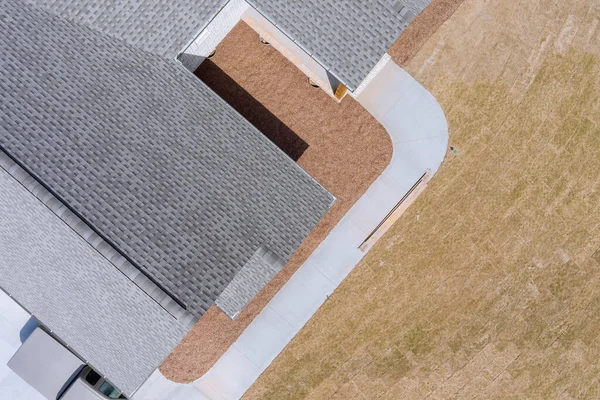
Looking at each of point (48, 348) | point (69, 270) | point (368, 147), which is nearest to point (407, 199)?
point (368, 147)

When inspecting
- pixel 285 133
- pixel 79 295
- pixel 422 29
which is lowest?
pixel 79 295

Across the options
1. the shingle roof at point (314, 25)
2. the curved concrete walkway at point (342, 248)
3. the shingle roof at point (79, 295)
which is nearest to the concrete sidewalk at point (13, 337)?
the curved concrete walkway at point (342, 248)

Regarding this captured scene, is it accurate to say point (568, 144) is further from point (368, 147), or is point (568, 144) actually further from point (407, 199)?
point (368, 147)

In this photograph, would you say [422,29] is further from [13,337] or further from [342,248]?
[13,337]

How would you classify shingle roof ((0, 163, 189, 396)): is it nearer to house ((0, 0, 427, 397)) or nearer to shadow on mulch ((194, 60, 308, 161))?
house ((0, 0, 427, 397))

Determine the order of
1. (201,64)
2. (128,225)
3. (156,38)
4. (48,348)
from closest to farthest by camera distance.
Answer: (128,225)
(156,38)
(48,348)
(201,64)

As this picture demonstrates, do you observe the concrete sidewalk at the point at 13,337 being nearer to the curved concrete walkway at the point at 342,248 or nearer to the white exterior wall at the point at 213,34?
the curved concrete walkway at the point at 342,248

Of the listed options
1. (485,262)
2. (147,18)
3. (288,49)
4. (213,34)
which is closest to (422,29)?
(288,49)
